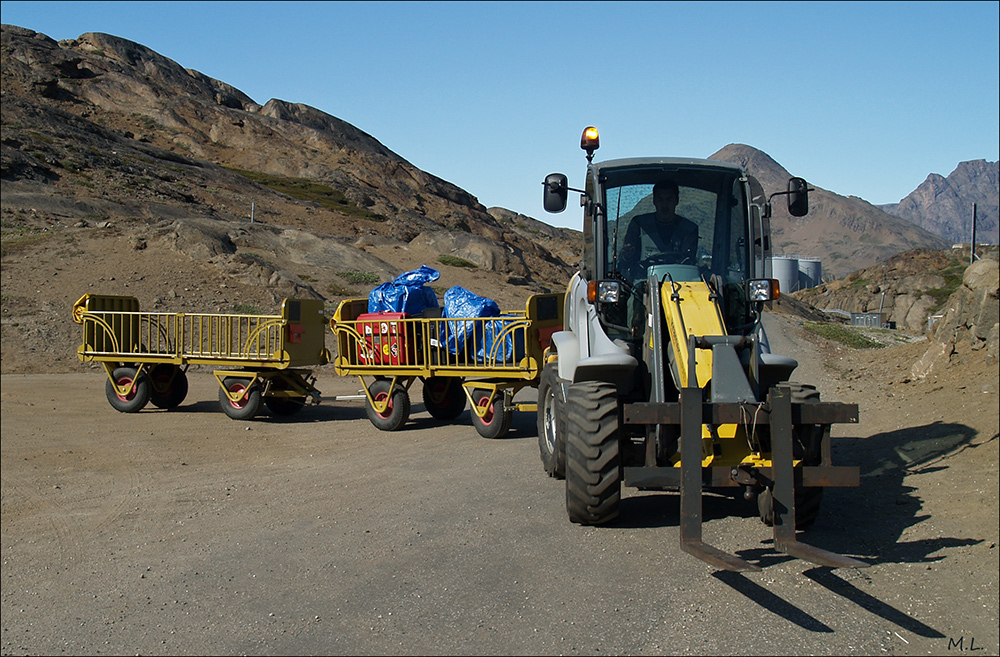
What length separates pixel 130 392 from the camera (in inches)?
545

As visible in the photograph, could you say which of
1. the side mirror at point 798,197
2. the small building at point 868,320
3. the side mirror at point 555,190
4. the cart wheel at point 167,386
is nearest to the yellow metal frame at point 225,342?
the cart wheel at point 167,386

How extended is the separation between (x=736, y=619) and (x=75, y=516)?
500 centimetres

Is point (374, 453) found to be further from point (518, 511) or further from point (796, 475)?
point (796, 475)

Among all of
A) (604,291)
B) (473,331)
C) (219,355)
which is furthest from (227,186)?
(604,291)

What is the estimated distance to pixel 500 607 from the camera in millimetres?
4883

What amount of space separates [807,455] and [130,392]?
1154 cm

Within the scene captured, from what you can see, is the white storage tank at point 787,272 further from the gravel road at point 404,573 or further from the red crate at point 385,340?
the gravel road at point 404,573

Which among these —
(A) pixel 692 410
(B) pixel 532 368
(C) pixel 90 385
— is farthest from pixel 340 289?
(A) pixel 692 410

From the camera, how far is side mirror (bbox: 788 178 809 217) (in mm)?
6734

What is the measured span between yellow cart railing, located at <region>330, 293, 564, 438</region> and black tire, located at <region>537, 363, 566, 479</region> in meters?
2.19

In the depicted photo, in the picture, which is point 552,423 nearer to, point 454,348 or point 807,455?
point 807,455

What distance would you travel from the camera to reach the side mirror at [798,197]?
6734 millimetres

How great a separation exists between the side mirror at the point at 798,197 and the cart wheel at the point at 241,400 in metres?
9.18

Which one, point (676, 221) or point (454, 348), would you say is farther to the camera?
point (454, 348)
